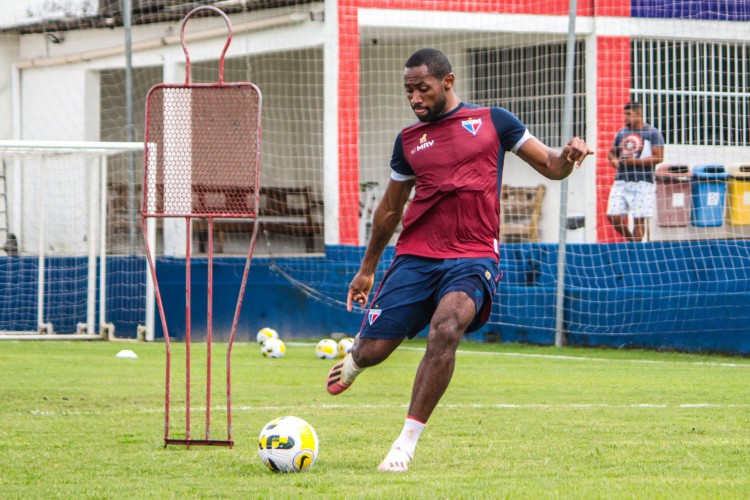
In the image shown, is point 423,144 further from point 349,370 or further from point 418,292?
point 349,370

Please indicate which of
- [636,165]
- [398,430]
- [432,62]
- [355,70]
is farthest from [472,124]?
[355,70]

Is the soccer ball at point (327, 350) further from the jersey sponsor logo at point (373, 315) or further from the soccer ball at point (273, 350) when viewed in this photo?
the jersey sponsor logo at point (373, 315)

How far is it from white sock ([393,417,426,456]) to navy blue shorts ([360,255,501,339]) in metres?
0.55

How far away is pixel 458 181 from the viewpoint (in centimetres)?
625

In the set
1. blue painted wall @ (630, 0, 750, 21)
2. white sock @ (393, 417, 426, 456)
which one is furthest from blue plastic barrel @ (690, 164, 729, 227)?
white sock @ (393, 417, 426, 456)

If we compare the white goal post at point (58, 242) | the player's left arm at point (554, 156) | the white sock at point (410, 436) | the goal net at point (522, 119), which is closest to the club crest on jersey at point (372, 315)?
the white sock at point (410, 436)

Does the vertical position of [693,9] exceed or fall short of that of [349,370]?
it exceeds it

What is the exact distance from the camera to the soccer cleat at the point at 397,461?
18.7ft

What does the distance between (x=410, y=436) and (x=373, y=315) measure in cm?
74

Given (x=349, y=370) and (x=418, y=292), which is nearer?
(x=418, y=292)

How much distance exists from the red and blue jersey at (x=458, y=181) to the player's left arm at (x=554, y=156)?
0.21 ft

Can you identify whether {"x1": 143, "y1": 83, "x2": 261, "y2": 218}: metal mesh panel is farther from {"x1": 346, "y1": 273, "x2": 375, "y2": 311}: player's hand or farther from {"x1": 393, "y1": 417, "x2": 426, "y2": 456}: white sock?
{"x1": 393, "y1": 417, "x2": 426, "y2": 456}: white sock

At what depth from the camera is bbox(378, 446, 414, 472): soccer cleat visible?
5.70 m

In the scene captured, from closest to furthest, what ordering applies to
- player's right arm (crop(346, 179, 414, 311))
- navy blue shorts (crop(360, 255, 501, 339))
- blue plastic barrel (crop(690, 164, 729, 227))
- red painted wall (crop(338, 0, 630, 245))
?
navy blue shorts (crop(360, 255, 501, 339))
player's right arm (crop(346, 179, 414, 311))
blue plastic barrel (crop(690, 164, 729, 227))
red painted wall (crop(338, 0, 630, 245))
